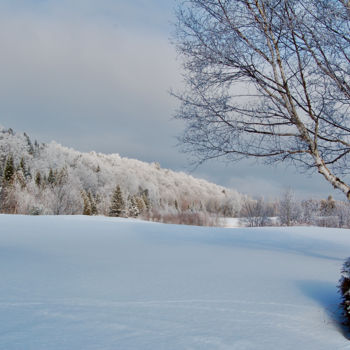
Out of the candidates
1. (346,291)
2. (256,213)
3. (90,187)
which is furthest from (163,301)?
(90,187)

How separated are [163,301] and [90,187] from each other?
210 ft

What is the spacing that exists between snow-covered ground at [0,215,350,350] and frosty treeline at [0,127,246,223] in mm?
19128

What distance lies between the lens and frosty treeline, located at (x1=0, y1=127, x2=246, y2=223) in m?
28.2

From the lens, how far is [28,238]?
7.82 meters

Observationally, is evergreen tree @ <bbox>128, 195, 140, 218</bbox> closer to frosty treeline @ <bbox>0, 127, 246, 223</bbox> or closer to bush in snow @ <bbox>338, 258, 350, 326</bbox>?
frosty treeline @ <bbox>0, 127, 246, 223</bbox>

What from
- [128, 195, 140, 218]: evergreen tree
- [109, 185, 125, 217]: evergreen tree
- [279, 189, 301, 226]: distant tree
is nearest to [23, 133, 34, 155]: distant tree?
[128, 195, 140, 218]: evergreen tree

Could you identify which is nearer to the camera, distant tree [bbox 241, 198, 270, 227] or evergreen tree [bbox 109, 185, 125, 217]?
distant tree [bbox 241, 198, 270, 227]

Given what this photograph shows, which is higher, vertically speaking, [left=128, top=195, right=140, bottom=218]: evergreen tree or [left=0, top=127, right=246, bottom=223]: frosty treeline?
[left=0, top=127, right=246, bottom=223]: frosty treeline

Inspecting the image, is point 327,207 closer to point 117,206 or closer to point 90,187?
point 117,206

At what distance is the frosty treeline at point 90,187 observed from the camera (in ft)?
92.6

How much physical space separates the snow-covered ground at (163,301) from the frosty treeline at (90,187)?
19.1 m

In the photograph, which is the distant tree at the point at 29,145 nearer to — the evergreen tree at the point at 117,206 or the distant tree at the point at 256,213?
the evergreen tree at the point at 117,206

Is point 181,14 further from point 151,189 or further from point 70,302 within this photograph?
point 151,189

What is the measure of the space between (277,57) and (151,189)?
69733 mm
